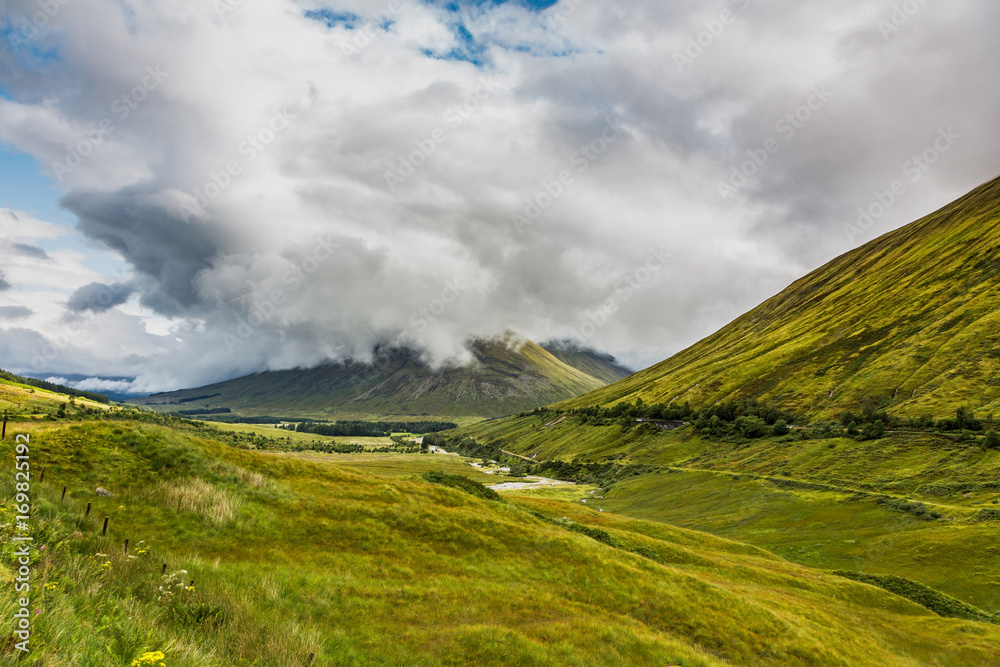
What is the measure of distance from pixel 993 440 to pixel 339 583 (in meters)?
139

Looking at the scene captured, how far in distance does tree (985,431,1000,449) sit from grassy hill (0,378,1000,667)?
89135mm

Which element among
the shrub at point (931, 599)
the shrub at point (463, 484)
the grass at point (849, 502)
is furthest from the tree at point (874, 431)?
the shrub at point (463, 484)

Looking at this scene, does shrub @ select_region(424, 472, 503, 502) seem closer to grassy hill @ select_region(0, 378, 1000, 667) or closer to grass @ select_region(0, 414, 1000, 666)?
grass @ select_region(0, 414, 1000, 666)

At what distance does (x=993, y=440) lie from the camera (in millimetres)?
99062

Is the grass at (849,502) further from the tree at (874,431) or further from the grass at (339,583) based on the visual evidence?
the grass at (339,583)

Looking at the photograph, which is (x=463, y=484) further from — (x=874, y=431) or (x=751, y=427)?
(x=751, y=427)

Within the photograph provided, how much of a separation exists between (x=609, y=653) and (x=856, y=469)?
122 m

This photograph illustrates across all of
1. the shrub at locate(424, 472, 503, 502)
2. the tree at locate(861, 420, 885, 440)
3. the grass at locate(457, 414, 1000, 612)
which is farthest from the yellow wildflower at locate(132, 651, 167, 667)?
the tree at locate(861, 420, 885, 440)

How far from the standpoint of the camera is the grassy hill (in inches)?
490

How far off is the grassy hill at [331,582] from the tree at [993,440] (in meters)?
89.1

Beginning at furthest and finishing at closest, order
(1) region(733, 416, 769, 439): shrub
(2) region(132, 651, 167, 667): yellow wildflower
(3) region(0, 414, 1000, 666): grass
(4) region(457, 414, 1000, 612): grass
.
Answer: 1. (1) region(733, 416, 769, 439): shrub
2. (4) region(457, 414, 1000, 612): grass
3. (3) region(0, 414, 1000, 666): grass
4. (2) region(132, 651, 167, 667): yellow wildflower

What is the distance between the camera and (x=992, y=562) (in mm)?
60906

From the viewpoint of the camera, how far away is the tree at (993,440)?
98.7 meters

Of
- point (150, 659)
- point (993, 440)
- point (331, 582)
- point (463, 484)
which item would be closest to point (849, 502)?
point (993, 440)
